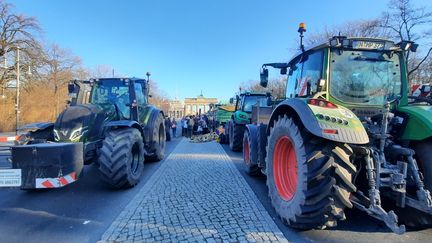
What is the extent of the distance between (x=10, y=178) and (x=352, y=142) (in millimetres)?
4631

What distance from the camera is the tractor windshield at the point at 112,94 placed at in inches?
328

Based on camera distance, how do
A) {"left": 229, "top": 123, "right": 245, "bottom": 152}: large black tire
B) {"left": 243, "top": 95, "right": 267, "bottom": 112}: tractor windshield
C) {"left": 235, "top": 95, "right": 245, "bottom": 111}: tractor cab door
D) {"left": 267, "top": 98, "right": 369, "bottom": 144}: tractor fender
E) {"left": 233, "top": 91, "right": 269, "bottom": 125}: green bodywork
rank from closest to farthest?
{"left": 267, "top": 98, "right": 369, "bottom": 144}: tractor fender, {"left": 229, "top": 123, "right": 245, "bottom": 152}: large black tire, {"left": 233, "top": 91, "right": 269, "bottom": 125}: green bodywork, {"left": 243, "top": 95, "right": 267, "bottom": 112}: tractor windshield, {"left": 235, "top": 95, "right": 245, "bottom": 111}: tractor cab door

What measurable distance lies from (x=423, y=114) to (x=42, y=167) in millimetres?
5261

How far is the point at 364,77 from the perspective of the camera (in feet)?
15.0

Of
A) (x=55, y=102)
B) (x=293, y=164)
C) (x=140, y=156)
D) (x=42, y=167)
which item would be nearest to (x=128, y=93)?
(x=140, y=156)

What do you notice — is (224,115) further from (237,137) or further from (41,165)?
(41,165)

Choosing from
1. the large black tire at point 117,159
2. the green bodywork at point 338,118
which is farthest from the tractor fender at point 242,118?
the green bodywork at point 338,118

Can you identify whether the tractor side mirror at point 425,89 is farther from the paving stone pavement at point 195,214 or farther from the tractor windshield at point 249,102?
the tractor windshield at point 249,102

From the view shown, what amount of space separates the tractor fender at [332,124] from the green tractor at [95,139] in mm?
3453

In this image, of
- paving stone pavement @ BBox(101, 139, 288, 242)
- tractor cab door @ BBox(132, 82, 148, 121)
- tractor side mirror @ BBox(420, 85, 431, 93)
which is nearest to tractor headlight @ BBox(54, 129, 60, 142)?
paving stone pavement @ BBox(101, 139, 288, 242)

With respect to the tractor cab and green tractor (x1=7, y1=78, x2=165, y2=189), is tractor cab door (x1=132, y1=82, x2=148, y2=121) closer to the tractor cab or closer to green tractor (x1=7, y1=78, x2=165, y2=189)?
green tractor (x1=7, y1=78, x2=165, y2=189)

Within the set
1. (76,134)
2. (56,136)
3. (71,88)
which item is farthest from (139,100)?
(56,136)

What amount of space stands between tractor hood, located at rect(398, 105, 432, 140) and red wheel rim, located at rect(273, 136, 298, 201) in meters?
1.46

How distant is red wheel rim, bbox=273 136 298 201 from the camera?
4511mm
